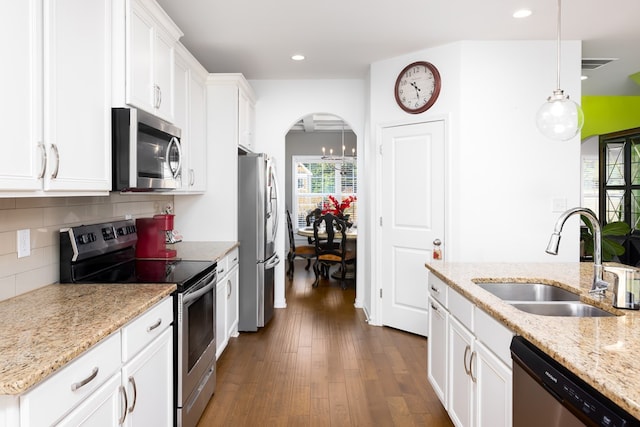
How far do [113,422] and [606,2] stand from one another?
3.70 m

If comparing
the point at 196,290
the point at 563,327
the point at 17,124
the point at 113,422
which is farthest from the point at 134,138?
the point at 563,327

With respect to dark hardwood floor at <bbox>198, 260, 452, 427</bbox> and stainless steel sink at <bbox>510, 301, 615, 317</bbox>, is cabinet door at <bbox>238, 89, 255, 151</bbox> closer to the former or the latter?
dark hardwood floor at <bbox>198, 260, 452, 427</bbox>

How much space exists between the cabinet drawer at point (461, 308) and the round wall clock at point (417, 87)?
2.16 meters

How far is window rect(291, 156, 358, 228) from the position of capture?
28.5ft

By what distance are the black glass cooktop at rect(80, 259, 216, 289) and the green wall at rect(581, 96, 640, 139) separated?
5263mm

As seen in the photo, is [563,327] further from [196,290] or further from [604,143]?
[604,143]

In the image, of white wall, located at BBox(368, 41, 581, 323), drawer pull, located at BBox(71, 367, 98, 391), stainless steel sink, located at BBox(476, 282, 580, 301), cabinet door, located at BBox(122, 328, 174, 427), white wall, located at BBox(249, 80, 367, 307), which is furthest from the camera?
white wall, located at BBox(249, 80, 367, 307)

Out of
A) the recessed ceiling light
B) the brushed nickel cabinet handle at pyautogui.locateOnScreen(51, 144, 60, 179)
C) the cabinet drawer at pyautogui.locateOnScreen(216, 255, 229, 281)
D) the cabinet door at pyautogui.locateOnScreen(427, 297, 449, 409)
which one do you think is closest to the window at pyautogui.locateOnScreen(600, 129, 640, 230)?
the recessed ceiling light

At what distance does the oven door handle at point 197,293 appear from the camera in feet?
7.07

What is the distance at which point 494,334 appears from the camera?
162 cm

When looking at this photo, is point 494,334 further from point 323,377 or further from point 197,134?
point 197,134

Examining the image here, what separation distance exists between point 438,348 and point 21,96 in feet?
7.38

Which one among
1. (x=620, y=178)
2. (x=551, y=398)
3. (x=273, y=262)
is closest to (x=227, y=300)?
(x=273, y=262)

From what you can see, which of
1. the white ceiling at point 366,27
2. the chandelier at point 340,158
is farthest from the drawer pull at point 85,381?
the chandelier at point 340,158
